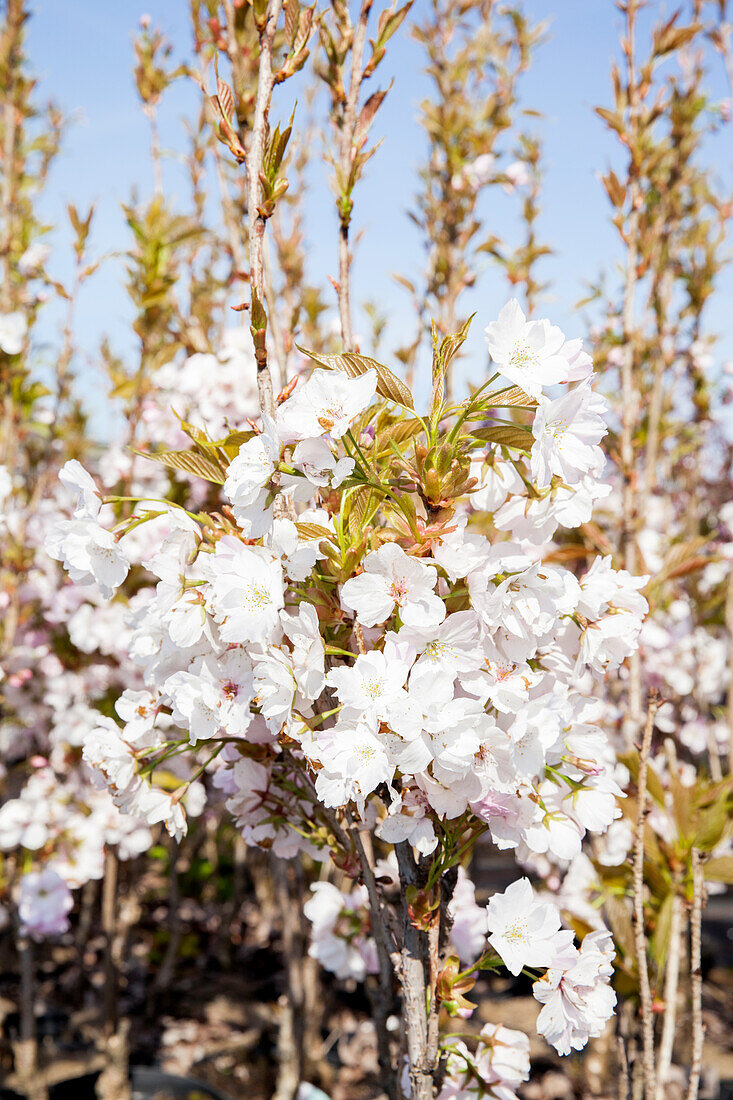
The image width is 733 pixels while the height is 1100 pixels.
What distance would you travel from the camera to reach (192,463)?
3.20ft

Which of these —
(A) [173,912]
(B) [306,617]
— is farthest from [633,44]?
(A) [173,912]

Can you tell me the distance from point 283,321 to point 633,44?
56.2 inches

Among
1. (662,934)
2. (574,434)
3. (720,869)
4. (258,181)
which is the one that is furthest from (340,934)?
(258,181)

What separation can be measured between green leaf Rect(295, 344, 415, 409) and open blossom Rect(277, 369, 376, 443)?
2.6 inches

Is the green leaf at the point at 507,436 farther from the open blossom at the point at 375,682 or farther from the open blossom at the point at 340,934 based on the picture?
the open blossom at the point at 340,934

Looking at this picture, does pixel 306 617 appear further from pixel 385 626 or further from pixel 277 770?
pixel 277 770

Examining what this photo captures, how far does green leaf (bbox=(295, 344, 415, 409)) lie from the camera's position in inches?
33.3

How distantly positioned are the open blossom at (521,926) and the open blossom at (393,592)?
34 centimetres

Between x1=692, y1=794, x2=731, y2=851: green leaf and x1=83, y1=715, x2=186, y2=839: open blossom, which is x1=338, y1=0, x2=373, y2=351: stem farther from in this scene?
x1=692, y1=794, x2=731, y2=851: green leaf

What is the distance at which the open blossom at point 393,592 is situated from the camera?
0.78 meters

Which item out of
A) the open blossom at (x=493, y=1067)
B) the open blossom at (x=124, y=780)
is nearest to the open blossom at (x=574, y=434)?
the open blossom at (x=124, y=780)

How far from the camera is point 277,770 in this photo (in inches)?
42.6

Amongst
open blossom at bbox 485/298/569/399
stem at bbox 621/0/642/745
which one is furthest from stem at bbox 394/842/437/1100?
stem at bbox 621/0/642/745

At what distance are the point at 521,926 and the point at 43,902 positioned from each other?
2.07 meters
